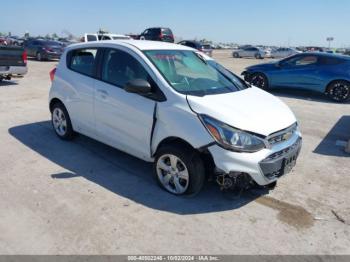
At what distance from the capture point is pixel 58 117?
6.19 meters

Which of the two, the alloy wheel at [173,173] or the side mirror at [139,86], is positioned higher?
the side mirror at [139,86]

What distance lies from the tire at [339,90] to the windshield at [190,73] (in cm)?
754

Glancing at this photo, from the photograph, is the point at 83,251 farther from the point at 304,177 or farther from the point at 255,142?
the point at 304,177

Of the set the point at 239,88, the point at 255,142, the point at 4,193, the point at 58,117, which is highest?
the point at 239,88

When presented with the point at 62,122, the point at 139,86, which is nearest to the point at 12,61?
the point at 62,122

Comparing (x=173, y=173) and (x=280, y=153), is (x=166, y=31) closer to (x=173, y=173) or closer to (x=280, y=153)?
(x=173, y=173)

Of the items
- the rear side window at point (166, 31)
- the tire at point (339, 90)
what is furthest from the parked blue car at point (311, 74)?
the rear side window at point (166, 31)

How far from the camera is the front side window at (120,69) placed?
15.1 feet

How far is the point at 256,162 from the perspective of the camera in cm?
378

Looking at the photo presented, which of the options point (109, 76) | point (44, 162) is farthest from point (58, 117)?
point (109, 76)

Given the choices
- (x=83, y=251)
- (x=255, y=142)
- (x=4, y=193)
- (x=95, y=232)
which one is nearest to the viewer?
(x=83, y=251)

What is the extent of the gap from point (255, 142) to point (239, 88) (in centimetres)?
139

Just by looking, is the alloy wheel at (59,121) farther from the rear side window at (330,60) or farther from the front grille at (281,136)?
the rear side window at (330,60)

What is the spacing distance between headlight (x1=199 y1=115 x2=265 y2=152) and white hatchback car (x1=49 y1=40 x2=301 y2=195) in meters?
0.01
